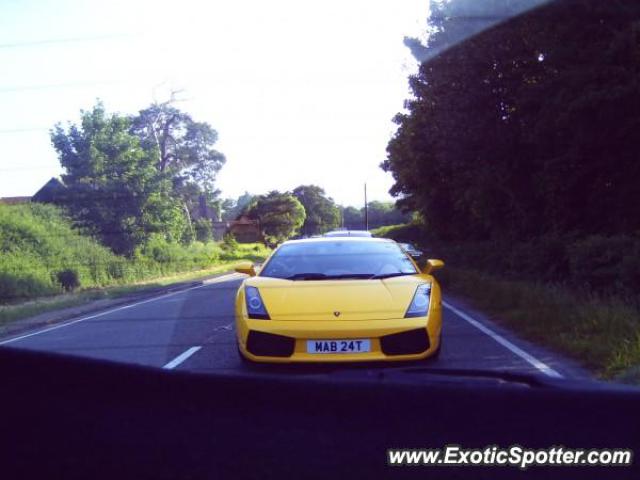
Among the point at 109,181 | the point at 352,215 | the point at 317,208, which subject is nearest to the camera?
the point at 109,181

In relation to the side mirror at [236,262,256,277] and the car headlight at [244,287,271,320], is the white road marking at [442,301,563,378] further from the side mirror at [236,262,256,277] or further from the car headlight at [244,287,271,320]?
the side mirror at [236,262,256,277]

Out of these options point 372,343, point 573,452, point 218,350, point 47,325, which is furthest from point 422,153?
point 573,452

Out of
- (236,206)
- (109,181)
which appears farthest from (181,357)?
(236,206)

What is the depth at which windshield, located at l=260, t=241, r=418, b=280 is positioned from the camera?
6.76 metres

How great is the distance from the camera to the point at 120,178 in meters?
31.8

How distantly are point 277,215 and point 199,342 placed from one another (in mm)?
56967

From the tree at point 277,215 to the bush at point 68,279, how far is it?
40830 mm

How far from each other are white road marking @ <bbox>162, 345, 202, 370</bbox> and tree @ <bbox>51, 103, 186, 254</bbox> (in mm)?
24012

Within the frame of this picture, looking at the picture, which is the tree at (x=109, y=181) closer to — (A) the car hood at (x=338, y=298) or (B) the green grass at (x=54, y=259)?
(B) the green grass at (x=54, y=259)

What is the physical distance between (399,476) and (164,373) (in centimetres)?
58

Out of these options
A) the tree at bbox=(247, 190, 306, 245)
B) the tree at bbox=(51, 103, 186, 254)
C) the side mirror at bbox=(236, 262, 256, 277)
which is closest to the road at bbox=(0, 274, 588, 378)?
the side mirror at bbox=(236, 262, 256, 277)

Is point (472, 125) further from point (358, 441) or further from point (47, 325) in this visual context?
point (358, 441)

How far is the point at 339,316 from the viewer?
5.75m

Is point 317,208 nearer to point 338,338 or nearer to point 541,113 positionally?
point 541,113
